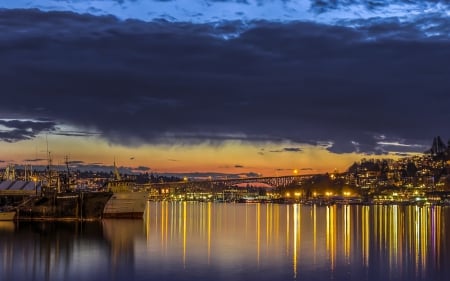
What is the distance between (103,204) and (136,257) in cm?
3937

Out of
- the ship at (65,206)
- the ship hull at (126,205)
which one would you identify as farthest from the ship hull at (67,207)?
the ship hull at (126,205)

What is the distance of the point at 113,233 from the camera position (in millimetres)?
56844

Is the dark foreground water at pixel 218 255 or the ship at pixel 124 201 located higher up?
the ship at pixel 124 201

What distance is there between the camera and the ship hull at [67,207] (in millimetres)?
76125

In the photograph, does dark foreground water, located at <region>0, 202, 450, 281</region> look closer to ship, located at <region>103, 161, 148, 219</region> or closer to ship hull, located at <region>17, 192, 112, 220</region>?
ship hull, located at <region>17, 192, 112, 220</region>

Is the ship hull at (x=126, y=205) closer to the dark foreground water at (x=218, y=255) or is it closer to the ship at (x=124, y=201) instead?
the ship at (x=124, y=201)

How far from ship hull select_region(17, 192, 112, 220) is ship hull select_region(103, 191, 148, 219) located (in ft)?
3.39

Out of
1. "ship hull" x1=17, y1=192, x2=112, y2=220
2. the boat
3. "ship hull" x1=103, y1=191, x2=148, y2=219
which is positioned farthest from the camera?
"ship hull" x1=103, y1=191, x2=148, y2=219

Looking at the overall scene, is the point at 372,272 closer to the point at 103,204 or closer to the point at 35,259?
the point at 35,259

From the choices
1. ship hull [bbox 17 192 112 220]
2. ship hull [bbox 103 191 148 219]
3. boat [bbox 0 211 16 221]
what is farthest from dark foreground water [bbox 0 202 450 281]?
ship hull [bbox 103 191 148 219]

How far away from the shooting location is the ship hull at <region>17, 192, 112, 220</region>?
2997 inches

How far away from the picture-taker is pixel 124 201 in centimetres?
7988

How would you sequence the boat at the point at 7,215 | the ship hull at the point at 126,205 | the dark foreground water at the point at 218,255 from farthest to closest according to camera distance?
1. the ship hull at the point at 126,205
2. the boat at the point at 7,215
3. the dark foreground water at the point at 218,255

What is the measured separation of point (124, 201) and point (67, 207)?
6.86 metres
